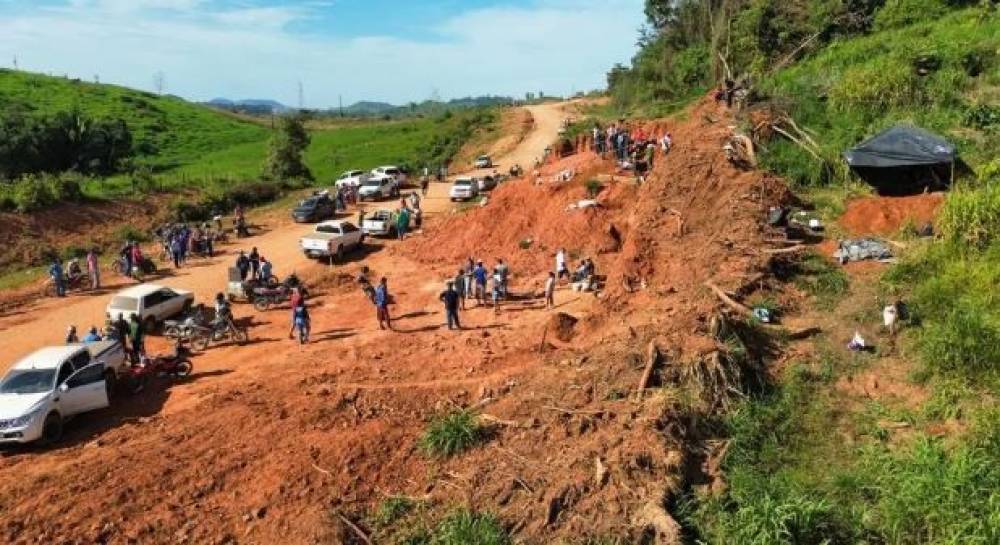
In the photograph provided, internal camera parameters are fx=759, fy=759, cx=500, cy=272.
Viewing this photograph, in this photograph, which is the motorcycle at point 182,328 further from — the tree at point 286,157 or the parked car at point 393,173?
the tree at point 286,157

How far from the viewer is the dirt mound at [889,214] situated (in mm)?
19797

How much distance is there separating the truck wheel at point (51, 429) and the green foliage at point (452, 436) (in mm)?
7515

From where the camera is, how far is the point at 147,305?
21328mm

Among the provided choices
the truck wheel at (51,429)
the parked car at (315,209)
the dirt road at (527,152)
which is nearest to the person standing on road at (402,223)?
the dirt road at (527,152)

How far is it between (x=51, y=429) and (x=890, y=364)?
16.0 meters

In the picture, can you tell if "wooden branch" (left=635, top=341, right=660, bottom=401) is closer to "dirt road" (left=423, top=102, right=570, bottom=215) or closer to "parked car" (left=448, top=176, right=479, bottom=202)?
"dirt road" (left=423, top=102, right=570, bottom=215)

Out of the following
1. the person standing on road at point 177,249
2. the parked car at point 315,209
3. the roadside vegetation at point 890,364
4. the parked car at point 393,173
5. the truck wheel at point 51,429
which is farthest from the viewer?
the parked car at point 393,173

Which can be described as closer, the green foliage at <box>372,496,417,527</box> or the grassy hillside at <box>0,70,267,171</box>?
the green foliage at <box>372,496,417,527</box>

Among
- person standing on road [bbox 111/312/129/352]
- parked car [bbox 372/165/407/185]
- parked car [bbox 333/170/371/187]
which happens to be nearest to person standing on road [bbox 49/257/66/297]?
person standing on road [bbox 111/312/129/352]

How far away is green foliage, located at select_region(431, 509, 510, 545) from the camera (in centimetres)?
976

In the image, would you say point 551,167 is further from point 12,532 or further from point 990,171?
point 12,532

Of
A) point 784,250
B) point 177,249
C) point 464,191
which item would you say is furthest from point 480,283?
point 464,191

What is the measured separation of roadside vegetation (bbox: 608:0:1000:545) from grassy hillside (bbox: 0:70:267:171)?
5409cm

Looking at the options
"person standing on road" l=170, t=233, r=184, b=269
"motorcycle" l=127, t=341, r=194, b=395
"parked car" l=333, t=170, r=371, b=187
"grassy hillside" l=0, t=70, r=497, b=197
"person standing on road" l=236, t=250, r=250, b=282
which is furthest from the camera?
"grassy hillside" l=0, t=70, r=497, b=197
